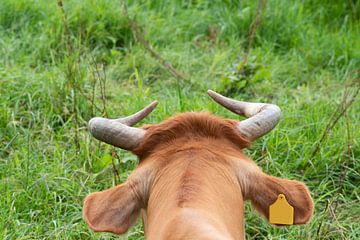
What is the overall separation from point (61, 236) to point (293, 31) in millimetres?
3971

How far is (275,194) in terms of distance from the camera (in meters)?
4.15

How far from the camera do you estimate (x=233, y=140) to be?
421 centimetres

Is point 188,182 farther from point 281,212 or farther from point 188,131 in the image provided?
point 281,212

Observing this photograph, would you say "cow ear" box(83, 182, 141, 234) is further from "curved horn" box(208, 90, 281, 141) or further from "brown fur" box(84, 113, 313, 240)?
"curved horn" box(208, 90, 281, 141)

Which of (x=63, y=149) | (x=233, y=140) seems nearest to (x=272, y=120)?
(x=233, y=140)

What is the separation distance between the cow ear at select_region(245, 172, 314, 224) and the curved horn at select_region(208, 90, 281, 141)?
26 centimetres

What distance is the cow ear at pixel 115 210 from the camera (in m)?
4.04

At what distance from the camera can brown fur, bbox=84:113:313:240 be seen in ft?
12.5

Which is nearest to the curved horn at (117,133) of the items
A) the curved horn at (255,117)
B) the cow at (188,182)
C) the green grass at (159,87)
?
the cow at (188,182)

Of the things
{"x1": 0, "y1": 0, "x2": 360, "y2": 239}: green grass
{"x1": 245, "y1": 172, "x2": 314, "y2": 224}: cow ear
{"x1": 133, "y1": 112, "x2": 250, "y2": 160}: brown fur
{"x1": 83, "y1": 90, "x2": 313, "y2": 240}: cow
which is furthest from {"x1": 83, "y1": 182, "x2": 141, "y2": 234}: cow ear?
{"x1": 0, "y1": 0, "x2": 360, "y2": 239}: green grass

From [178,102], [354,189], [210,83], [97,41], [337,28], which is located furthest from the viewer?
[337,28]

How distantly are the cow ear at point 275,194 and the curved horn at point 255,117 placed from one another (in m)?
0.26

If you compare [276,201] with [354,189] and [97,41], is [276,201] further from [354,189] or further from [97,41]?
[97,41]

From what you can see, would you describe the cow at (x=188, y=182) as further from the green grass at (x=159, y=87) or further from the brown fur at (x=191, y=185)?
the green grass at (x=159, y=87)
